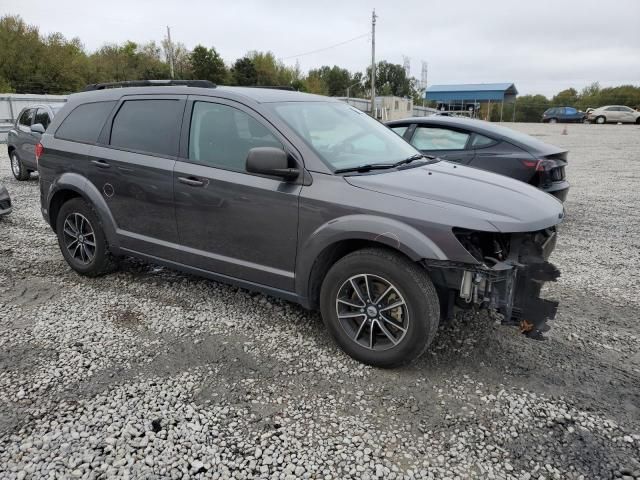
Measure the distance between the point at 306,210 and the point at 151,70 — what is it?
52.8m

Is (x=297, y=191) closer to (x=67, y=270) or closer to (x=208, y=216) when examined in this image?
(x=208, y=216)

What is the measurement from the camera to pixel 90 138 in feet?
15.3

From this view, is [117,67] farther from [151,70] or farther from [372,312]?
[372,312]

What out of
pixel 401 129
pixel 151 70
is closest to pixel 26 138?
pixel 401 129

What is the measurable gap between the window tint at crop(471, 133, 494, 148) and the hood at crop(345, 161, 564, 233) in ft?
9.65

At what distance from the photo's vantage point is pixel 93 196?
4.58m

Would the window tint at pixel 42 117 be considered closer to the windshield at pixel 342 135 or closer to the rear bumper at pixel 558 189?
the windshield at pixel 342 135

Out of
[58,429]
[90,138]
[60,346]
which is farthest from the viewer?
[90,138]

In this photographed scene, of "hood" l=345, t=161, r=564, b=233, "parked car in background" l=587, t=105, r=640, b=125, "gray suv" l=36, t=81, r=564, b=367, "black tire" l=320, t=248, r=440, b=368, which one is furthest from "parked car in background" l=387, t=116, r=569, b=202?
"parked car in background" l=587, t=105, r=640, b=125

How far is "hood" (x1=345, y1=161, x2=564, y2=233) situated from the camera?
3008 mm

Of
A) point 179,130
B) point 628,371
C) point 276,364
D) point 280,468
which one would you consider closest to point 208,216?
point 179,130

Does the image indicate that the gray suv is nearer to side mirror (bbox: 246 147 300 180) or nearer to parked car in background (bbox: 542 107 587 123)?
side mirror (bbox: 246 147 300 180)

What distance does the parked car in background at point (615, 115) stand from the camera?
135 ft

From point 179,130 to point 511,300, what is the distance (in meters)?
2.88
